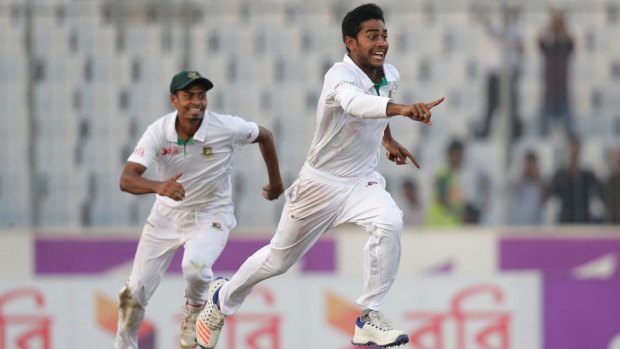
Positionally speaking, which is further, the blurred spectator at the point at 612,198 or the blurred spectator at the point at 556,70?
the blurred spectator at the point at 556,70

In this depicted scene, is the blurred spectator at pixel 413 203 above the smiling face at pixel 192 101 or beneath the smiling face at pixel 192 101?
beneath

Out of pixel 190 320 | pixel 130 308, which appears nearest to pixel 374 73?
pixel 190 320

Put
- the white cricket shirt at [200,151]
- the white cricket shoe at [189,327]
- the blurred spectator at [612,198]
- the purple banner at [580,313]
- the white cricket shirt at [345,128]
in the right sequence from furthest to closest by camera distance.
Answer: the blurred spectator at [612,198]
the purple banner at [580,313]
the white cricket shoe at [189,327]
the white cricket shirt at [200,151]
the white cricket shirt at [345,128]

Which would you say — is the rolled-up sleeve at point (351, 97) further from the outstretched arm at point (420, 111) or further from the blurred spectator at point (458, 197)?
the blurred spectator at point (458, 197)

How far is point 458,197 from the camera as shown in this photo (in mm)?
14328

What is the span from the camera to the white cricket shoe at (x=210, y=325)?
9.64m

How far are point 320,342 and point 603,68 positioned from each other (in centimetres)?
449

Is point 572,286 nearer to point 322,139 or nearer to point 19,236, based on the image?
point 322,139

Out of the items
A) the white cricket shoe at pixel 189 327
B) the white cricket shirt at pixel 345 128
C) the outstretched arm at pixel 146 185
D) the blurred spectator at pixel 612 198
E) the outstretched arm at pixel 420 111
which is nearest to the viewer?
the outstretched arm at pixel 420 111

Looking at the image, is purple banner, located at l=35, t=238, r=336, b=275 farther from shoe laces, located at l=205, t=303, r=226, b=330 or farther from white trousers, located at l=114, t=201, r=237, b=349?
shoe laces, located at l=205, t=303, r=226, b=330

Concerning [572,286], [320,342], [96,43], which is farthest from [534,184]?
[96,43]

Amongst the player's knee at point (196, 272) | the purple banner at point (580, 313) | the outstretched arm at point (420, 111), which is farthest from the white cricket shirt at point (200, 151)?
the purple banner at point (580, 313)

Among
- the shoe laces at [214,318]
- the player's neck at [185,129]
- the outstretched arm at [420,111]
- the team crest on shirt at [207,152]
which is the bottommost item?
the shoe laces at [214,318]

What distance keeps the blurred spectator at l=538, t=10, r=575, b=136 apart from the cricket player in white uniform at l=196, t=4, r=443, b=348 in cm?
582
